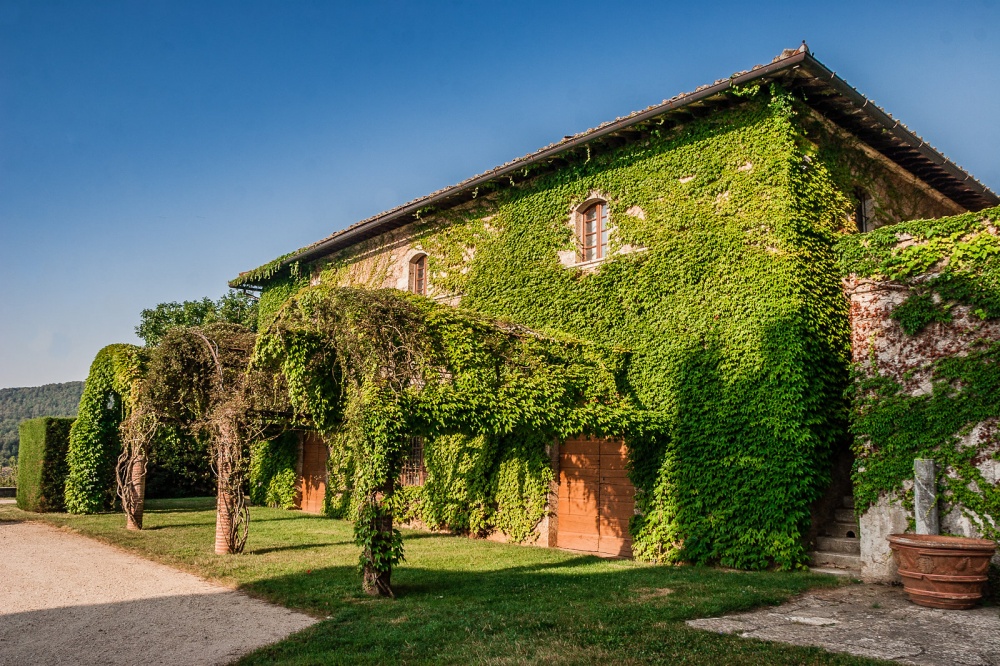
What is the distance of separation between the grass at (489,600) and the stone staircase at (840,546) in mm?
882

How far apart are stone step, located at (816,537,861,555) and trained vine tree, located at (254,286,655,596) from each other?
282 cm

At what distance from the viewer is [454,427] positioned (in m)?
8.72

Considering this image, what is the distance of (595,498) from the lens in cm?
1222

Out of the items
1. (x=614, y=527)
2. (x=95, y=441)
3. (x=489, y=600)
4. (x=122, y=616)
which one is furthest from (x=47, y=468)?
(x=489, y=600)

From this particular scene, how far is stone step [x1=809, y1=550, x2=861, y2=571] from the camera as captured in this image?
31.4 feet

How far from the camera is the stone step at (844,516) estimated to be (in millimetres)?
10281

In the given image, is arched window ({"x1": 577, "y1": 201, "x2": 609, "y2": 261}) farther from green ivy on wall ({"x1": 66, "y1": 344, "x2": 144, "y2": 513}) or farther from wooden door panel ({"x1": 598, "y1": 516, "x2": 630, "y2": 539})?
green ivy on wall ({"x1": 66, "y1": 344, "x2": 144, "y2": 513})

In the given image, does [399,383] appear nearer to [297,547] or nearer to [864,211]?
[297,547]

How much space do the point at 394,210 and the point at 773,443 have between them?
930 centimetres

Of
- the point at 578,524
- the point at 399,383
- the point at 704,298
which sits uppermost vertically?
the point at 704,298

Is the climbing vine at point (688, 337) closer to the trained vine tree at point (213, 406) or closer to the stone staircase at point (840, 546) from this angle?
the stone staircase at point (840, 546)

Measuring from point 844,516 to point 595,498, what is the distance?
3826mm

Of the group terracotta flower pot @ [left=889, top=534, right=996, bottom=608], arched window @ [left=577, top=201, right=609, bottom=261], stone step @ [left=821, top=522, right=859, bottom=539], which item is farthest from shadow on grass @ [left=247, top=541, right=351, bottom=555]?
terracotta flower pot @ [left=889, top=534, right=996, bottom=608]

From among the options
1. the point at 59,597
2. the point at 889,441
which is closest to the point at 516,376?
the point at 889,441
